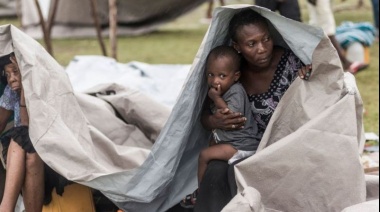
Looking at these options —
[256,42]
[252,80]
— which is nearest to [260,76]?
[252,80]

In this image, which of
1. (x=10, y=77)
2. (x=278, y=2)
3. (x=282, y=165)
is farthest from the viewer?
(x=278, y=2)

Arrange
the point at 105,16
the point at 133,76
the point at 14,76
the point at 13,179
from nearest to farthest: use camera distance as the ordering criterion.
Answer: the point at 13,179, the point at 14,76, the point at 133,76, the point at 105,16

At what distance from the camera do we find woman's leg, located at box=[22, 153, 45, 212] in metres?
2.96

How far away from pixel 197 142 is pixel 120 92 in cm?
103

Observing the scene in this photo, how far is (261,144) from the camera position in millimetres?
2830

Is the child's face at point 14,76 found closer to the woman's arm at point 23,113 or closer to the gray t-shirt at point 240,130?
the woman's arm at point 23,113

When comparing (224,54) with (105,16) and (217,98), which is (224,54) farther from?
(105,16)

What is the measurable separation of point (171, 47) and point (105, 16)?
1387mm

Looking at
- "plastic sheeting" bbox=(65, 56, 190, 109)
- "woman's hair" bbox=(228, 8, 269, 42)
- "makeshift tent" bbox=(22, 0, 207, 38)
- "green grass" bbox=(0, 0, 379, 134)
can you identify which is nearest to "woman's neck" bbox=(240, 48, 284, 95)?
"woman's hair" bbox=(228, 8, 269, 42)

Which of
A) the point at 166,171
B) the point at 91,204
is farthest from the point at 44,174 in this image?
the point at 166,171

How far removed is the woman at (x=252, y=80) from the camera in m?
2.85

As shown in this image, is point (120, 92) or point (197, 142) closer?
point (197, 142)

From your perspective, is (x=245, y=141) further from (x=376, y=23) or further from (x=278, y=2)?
(x=376, y=23)

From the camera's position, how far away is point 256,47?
288 cm
